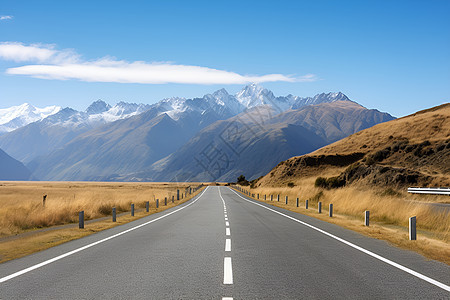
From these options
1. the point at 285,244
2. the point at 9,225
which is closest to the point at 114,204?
the point at 9,225

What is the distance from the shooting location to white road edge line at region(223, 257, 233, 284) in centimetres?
685

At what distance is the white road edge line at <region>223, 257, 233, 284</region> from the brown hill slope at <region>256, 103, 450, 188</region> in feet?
124

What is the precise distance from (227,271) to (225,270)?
0.30ft

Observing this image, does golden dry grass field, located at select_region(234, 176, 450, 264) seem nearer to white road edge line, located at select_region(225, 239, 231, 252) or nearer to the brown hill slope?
white road edge line, located at select_region(225, 239, 231, 252)

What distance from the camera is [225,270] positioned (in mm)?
7680

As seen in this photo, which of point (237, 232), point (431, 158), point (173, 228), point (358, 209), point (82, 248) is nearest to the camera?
point (82, 248)

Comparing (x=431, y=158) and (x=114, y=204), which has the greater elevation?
(x=431, y=158)

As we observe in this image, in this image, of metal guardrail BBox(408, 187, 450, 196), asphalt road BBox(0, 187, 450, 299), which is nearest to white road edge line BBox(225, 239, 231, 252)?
asphalt road BBox(0, 187, 450, 299)

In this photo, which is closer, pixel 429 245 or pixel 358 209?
pixel 429 245

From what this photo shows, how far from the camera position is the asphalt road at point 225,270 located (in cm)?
608

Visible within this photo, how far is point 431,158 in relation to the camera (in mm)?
57188

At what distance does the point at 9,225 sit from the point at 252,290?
42.5 ft

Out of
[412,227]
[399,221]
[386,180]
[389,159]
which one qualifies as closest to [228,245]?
[412,227]

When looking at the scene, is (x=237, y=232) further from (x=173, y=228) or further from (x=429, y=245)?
(x=429, y=245)
